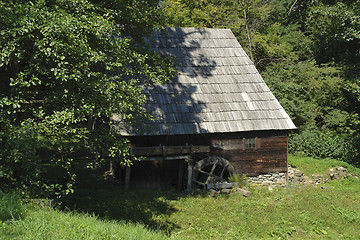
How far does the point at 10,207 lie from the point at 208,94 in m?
10.3

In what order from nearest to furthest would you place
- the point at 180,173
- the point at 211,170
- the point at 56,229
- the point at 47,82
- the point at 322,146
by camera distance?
the point at 56,229
the point at 47,82
the point at 180,173
the point at 211,170
the point at 322,146

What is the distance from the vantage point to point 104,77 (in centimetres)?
832

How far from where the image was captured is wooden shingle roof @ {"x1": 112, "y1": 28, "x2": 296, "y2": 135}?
14.0m

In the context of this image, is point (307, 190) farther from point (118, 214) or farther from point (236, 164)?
point (118, 214)

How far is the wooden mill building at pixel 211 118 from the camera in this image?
44.9ft

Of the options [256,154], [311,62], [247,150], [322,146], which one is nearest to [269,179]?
[256,154]

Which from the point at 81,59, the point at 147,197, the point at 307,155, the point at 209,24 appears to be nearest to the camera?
the point at 81,59

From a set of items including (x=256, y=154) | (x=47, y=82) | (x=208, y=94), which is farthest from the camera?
(x=208, y=94)

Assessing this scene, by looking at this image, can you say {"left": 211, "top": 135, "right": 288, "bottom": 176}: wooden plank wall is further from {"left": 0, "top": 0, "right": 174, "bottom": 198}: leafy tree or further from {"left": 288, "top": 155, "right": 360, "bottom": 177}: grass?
{"left": 0, "top": 0, "right": 174, "bottom": 198}: leafy tree

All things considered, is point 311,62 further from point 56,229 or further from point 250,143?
point 56,229

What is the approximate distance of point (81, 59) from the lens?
24.8 ft

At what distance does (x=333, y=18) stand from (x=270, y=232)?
17.3 m

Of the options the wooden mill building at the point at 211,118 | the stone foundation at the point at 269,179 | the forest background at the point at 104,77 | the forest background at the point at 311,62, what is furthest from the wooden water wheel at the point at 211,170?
the forest background at the point at 311,62

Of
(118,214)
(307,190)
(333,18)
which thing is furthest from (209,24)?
(118,214)
